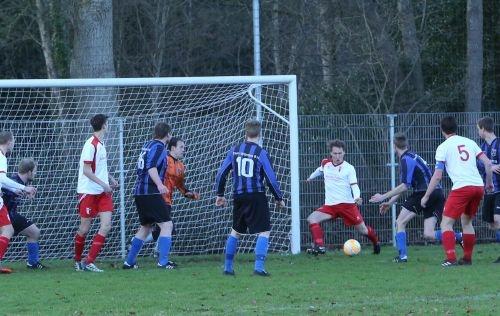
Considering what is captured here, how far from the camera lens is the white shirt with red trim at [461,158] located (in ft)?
44.3

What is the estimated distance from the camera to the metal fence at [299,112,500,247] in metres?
18.0

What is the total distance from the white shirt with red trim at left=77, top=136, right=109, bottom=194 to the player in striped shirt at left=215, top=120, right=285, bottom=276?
5.97 ft

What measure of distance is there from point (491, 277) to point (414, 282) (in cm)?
95

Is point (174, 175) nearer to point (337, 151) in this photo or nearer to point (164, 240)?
point (164, 240)

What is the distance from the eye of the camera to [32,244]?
1462 cm

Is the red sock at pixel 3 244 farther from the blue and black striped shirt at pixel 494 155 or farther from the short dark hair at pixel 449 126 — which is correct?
the blue and black striped shirt at pixel 494 155

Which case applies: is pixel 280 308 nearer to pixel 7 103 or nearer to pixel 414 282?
pixel 414 282

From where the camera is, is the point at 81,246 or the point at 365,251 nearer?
the point at 81,246

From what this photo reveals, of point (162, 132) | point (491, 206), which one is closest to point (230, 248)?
point (162, 132)

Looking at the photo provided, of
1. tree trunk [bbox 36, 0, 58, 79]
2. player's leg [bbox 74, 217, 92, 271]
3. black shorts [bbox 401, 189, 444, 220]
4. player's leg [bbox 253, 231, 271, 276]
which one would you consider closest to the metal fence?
black shorts [bbox 401, 189, 444, 220]

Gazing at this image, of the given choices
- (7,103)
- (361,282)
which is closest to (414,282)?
(361,282)

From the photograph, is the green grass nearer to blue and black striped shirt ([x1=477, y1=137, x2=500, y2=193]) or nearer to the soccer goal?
blue and black striped shirt ([x1=477, y1=137, x2=500, y2=193])

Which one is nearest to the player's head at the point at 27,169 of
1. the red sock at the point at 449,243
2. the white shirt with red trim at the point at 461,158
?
the white shirt with red trim at the point at 461,158

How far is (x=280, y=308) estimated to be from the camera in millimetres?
10109
